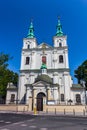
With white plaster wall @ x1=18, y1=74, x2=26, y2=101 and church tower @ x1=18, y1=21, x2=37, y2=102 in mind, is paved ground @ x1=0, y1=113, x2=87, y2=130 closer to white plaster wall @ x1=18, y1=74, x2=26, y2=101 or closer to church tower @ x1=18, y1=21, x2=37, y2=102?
white plaster wall @ x1=18, y1=74, x2=26, y2=101

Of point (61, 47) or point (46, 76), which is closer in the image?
point (46, 76)

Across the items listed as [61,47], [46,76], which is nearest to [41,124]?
[46,76]

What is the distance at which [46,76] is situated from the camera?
38469 millimetres

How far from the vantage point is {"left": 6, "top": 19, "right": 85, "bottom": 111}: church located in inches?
1398

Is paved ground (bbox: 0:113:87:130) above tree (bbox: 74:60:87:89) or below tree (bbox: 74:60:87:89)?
below

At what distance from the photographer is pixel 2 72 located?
34281 mm

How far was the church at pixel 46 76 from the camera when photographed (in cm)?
3550

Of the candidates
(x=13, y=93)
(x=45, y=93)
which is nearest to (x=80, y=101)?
(x=45, y=93)

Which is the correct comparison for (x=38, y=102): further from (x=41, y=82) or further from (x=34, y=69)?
(x=34, y=69)

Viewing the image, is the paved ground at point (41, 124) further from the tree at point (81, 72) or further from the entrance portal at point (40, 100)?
the tree at point (81, 72)

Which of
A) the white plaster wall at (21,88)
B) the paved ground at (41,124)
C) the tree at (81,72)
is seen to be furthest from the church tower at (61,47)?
the paved ground at (41,124)

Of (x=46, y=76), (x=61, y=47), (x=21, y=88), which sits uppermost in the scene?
(x=61, y=47)

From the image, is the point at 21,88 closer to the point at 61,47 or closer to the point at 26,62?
the point at 26,62

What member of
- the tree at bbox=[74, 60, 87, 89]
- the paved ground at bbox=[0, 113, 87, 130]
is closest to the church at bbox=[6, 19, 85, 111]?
the tree at bbox=[74, 60, 87, 89]
